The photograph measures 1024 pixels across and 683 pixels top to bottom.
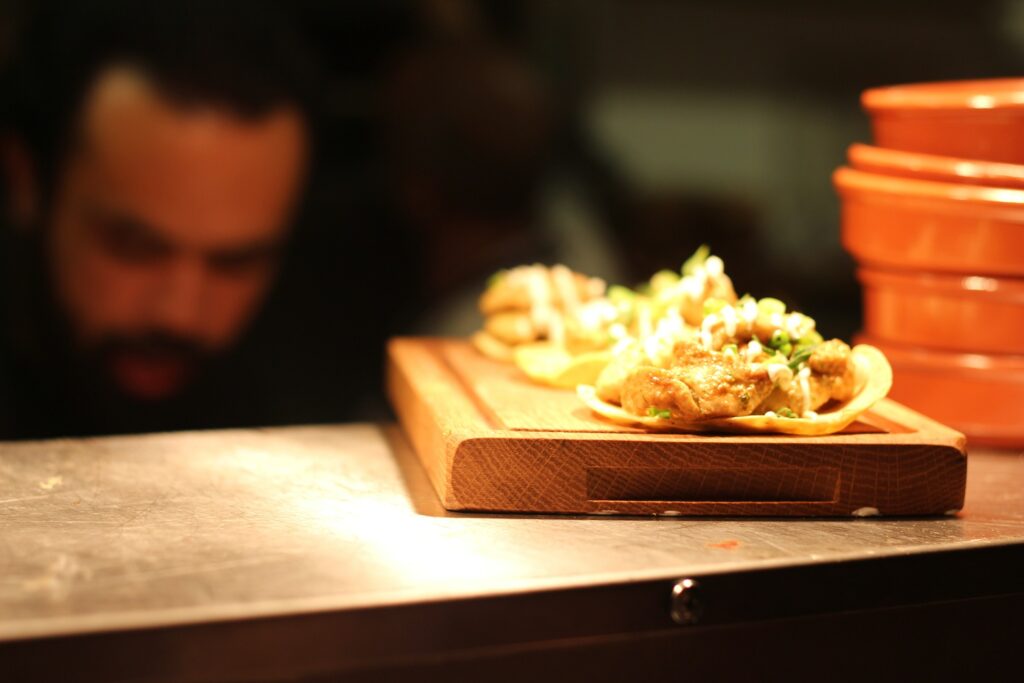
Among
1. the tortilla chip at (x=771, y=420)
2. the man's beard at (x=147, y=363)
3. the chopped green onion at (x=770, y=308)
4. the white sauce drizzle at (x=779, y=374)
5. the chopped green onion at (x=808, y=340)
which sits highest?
the chopped green onion at (x=770, y=308)

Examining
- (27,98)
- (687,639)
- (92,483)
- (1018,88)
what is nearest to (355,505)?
(92,483)

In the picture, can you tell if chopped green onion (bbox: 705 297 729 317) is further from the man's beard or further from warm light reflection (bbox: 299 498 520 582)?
the man's beard

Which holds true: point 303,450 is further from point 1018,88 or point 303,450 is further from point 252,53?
point 1018,88

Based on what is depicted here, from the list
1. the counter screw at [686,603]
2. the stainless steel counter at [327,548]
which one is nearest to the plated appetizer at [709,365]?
the stainless steel counter at [327,548]

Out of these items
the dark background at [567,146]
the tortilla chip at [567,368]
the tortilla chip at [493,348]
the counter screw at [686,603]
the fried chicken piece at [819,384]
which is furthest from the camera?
the dark background at [567,146]

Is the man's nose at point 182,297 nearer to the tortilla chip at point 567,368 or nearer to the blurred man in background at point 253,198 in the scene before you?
the blurred man in background at point 253,198

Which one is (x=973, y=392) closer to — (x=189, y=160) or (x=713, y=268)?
(x=713, y=268)

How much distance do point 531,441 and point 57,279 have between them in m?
1.65

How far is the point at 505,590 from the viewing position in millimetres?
1193

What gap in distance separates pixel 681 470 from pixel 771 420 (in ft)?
0.49

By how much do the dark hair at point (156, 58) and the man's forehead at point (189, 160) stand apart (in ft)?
0.12

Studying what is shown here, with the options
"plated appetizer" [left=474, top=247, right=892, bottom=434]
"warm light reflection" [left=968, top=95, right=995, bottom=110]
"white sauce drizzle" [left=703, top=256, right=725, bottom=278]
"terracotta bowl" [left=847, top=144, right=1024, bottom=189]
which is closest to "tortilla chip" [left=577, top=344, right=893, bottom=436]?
"plated appetizer" [left=474, top=247, right=892, bottom=434]

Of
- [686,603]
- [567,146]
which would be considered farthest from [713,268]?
[567,146]

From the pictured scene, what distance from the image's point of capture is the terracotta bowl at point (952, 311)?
1.91 m
